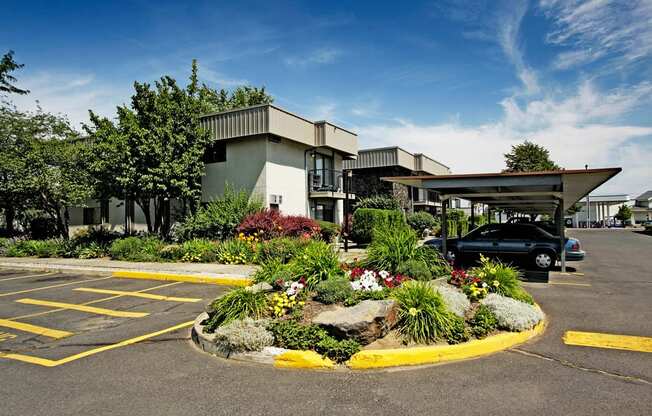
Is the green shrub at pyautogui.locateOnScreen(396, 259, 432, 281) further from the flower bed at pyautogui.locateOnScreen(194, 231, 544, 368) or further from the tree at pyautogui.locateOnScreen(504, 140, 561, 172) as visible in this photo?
the tree at pyautogui.locateOnScreen(504, 140, 561, 172)

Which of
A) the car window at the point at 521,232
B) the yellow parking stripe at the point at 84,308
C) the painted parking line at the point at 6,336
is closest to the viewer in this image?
the painted parking line at the point at 6,336

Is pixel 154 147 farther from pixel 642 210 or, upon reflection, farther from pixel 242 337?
pixel 642 210

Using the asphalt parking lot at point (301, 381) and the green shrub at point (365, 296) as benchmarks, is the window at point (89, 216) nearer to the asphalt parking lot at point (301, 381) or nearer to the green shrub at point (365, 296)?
the asphalt parking lot at point (301, 381)

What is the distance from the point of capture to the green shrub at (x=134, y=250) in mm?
15969

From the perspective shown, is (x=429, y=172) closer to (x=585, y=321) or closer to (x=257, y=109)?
(x=257, y=109)

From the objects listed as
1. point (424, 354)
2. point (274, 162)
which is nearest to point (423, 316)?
point (424, 354)

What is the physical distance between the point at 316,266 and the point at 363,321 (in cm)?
261

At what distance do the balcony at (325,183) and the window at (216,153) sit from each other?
4.65 m

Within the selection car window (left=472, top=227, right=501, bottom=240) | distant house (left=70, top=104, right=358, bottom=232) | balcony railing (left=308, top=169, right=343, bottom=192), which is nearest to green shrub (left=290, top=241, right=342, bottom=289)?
car window (left=472, top=227, right=501, bottom=240)

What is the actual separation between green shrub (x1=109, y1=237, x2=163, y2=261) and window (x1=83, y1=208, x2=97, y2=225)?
978 centimetres

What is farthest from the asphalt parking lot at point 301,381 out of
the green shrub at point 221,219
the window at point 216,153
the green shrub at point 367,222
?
the window at point 216,153

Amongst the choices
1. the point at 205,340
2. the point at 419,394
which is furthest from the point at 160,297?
the point at 419,394

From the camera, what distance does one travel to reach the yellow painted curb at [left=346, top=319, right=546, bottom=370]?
4965 mm

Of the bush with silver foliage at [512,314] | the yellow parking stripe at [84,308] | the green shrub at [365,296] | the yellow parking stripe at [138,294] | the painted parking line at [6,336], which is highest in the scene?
the green shrub at [365,296]
